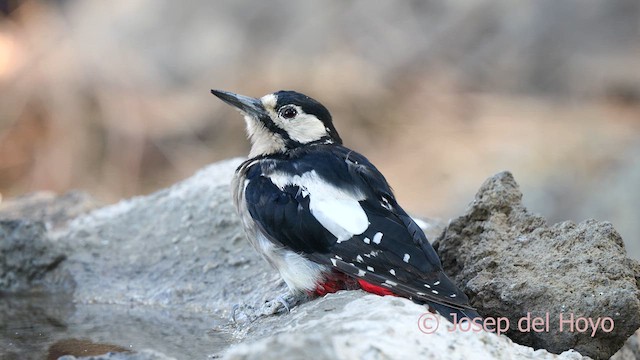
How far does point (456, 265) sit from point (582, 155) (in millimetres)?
4794

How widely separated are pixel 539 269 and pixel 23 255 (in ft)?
8.15

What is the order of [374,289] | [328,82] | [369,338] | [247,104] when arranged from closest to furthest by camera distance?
1. [369,338]
2. [374,289]
3. [247,104]
4. [328,82]

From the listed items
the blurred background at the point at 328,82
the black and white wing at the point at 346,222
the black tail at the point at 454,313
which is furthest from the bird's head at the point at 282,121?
the blurred background at the point at 328,82

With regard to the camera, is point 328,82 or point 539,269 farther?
point 328,82

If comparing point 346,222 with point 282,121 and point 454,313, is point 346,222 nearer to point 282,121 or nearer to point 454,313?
point 454,313

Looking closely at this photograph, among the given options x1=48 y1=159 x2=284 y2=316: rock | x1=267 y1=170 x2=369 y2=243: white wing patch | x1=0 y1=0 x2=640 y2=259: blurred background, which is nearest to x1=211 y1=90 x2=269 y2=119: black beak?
x1=267 y1=170 x2=369 y2=243: white wing patch

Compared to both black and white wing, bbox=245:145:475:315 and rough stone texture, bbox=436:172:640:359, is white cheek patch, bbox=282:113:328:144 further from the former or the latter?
rough stone texture, bbox=436:172:640:359

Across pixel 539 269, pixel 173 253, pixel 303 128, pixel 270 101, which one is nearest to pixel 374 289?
pixel 539 269

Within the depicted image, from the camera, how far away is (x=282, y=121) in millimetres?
4270

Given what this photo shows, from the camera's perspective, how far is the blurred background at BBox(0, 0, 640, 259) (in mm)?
8602

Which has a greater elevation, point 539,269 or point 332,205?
point 332,205

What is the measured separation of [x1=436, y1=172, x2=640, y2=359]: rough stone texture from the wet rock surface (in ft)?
0.05

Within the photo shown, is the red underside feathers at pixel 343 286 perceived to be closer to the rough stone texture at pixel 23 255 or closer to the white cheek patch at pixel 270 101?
the white cheek patch at pixel 270 101

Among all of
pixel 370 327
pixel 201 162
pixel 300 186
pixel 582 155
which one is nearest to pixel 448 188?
pixel 582 155
